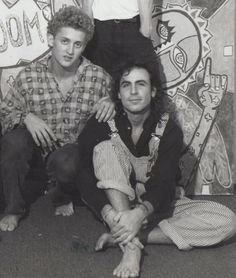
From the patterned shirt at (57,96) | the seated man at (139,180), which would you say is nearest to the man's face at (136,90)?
the seated man at (139,180)

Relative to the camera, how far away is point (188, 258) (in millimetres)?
3244

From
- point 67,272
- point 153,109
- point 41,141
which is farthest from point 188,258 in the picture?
point 41,141

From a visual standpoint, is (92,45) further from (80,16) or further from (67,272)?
(67,272)

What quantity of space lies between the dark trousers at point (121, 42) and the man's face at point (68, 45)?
0.25m

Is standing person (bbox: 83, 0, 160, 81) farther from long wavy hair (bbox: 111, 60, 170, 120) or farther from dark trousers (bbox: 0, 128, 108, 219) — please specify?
dark trousers (bbox: 0, 128, 108, 219)

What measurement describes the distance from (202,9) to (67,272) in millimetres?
2219

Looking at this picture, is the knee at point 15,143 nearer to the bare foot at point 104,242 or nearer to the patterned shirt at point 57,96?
the patterned shirt at point 57,96

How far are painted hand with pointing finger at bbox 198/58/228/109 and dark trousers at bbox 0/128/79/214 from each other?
114 cm

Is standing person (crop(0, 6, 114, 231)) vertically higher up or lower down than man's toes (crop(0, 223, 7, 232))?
higher up

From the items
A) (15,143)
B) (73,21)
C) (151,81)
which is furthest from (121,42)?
(15,143)

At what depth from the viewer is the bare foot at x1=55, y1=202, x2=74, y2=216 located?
13.2 ft

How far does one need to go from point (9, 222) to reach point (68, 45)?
1150 mm

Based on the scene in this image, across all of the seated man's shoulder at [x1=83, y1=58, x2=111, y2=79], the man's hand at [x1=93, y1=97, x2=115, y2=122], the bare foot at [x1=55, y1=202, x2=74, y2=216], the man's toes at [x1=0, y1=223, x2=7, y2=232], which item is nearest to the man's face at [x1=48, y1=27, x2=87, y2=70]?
the seated man's shoulder at [x1=83, y1=58, x2=111, y2=79]

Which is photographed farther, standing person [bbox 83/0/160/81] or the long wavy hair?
standing person [bbox 83/0/160/81]
